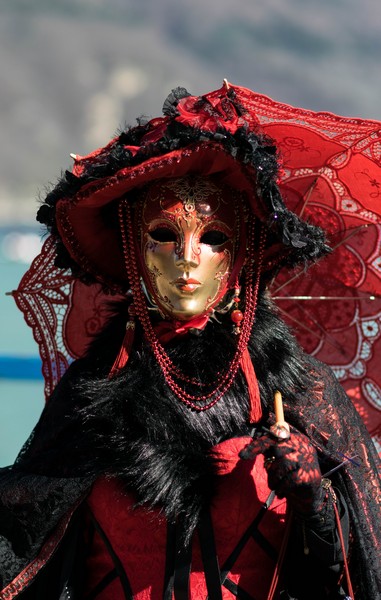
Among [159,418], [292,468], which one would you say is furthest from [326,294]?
[292,468]

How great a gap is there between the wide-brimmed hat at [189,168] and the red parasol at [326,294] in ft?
0.95

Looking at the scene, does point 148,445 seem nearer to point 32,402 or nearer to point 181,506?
point 181,506

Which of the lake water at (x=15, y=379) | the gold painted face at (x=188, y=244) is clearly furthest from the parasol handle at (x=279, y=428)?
the lake water at (x=15, y=379)

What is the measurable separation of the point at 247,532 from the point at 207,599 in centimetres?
19

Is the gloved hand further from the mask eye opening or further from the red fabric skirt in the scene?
the mask eye opening

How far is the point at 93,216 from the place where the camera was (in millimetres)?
2273

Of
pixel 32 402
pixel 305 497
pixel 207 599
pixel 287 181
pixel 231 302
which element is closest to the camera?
pixel 305 497

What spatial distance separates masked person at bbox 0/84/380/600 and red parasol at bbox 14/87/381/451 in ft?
1.03

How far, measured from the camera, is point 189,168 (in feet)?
6.90

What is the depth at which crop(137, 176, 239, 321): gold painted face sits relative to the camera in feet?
6.91

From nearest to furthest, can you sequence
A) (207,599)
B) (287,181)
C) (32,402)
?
(207,599) < (287,181) < (32,402)

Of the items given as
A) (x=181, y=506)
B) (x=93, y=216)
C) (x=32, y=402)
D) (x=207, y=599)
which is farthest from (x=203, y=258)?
(x=32, y=402)

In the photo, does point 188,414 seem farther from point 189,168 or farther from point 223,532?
point 189,168

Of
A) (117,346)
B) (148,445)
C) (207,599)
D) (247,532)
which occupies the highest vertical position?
(117,346)
